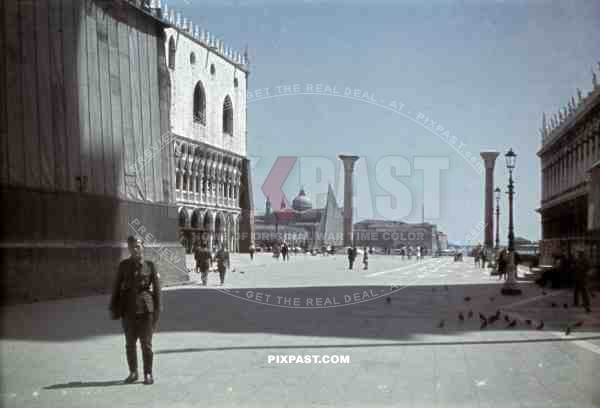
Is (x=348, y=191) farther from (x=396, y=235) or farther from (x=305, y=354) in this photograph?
(x=305, y=354)

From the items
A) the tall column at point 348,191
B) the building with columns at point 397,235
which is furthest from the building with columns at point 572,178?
the building with columns at point 397,235

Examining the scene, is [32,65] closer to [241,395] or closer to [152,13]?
[152,13]

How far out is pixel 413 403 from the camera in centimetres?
744

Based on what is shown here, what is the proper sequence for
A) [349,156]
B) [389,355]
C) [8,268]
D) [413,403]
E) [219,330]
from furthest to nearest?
1. [349,156]
2. [8,268]
3. [219,330]
4. [389,355]
5. [413,403]

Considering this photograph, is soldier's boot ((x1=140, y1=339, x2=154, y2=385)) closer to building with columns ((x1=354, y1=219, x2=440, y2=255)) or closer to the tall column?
the tall column

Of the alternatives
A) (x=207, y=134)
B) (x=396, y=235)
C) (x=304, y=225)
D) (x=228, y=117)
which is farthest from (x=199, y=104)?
(x=304, y=225)

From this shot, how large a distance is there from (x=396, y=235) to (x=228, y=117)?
7211 cm

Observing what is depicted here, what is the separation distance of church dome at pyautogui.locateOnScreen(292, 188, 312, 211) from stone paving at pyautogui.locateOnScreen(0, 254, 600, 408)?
138908 mm

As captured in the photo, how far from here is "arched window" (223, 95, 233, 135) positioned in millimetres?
71000

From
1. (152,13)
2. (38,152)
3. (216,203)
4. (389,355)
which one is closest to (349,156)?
(216,203)

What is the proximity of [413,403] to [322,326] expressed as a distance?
6497 millimetres

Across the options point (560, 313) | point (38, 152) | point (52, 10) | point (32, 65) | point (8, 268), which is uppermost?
point (52, 10)

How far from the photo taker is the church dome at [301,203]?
518 feet

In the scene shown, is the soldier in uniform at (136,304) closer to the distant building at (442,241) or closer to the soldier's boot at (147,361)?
the soldier's boot at (147,361)
